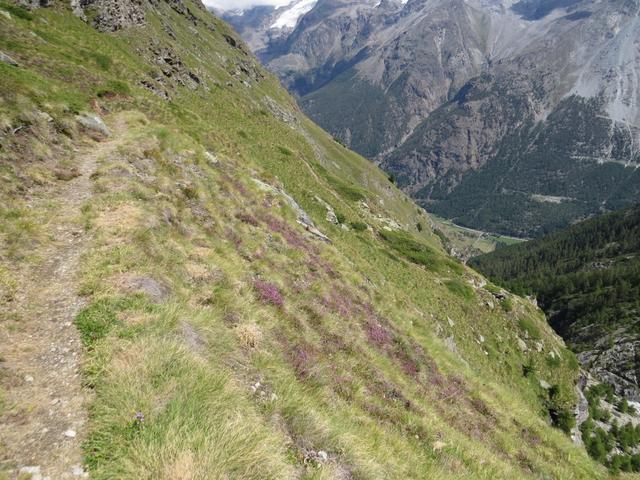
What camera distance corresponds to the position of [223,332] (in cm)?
924

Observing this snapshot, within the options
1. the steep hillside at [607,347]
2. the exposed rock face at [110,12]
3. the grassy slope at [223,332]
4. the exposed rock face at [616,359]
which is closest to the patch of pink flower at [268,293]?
the grassy slope at [223,332]

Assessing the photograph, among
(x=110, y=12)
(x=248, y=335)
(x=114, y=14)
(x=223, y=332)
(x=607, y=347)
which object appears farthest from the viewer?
(x=607, y=347)

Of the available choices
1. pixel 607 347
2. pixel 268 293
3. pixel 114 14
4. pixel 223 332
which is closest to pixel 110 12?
pixel 114 14

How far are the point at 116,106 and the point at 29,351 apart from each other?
24.5 meters

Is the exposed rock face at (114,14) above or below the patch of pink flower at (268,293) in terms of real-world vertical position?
below

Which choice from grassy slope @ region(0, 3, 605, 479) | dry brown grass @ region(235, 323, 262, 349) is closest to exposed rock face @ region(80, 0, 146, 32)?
grassy slope @ region(0, 3, 605, 479)

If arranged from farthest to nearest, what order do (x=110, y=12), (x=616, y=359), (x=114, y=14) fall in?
(x=616, y=359)
(x=114, y=14)
(x=110, y=12)

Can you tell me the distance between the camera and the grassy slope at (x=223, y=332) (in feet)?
19.9

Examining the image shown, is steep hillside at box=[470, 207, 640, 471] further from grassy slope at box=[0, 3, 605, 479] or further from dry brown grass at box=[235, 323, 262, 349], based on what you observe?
dry brown grass at box=[235, 323, 262, 349]

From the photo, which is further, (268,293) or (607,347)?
(607,347)

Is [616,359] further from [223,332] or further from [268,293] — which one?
[223,332]

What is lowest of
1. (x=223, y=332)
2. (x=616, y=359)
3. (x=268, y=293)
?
(x=268, y=293)

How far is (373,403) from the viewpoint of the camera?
1076cm

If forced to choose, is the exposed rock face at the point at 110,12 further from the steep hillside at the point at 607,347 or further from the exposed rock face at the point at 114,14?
the steep hillside at the point at 607,347
